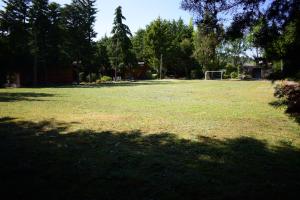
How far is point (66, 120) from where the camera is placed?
40.3ft

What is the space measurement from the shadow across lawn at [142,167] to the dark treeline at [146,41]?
2097 mm

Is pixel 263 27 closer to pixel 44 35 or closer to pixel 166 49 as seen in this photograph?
pixel 44 35

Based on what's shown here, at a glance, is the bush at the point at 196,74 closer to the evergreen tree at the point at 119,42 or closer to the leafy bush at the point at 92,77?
the evergreen tree at the point at 119,42

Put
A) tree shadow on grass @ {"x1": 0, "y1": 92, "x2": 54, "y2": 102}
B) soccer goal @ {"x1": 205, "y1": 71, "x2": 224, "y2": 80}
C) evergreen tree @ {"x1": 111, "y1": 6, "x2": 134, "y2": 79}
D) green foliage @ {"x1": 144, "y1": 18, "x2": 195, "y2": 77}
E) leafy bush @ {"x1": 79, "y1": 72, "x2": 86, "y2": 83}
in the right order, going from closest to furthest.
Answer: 1. tree shadow on grass @ {"x1": 0, "y1": 92, "x2": 54, "y2": 102}
2. leafy bush @ {"x1": 79, "y1": 72, "x2": 86, "y2": 83}
3. evergreen tree @ {"x1": 111, "y1": 6, "x2": 134, "y2": 79}
4. soccer goal @ {"x1": 205, "y1": 71, "x2": 224, "y2": 80}
5. green foliage @ {"x1": 144, "y1": 18, "x2": 195, "y2": 77}

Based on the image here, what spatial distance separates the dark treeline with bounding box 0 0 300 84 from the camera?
646 centimetres

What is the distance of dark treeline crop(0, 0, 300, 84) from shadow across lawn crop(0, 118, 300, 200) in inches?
82.5

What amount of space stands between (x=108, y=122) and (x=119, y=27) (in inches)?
2312

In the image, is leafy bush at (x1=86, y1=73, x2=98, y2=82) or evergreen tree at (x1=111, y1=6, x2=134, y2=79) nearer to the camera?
leafy bush at (x1=86, y1=73, x2=98, y2=82)

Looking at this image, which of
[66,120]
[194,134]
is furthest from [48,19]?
[194,134]

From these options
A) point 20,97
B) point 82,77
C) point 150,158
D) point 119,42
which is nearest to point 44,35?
point 82,77

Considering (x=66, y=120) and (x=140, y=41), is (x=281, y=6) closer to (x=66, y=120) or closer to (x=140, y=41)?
(x=66, y=120)

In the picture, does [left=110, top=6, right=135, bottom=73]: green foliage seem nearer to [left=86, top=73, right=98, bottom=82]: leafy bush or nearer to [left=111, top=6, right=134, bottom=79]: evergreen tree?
[left=111, top=6, right=134, bottom=79]: evergreen tree

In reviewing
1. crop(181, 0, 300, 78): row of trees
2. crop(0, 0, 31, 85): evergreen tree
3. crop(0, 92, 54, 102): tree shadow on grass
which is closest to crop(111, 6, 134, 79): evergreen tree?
crop(0, 0, 31, 85): evergreen tree

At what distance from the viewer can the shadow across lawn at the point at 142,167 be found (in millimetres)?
5285
